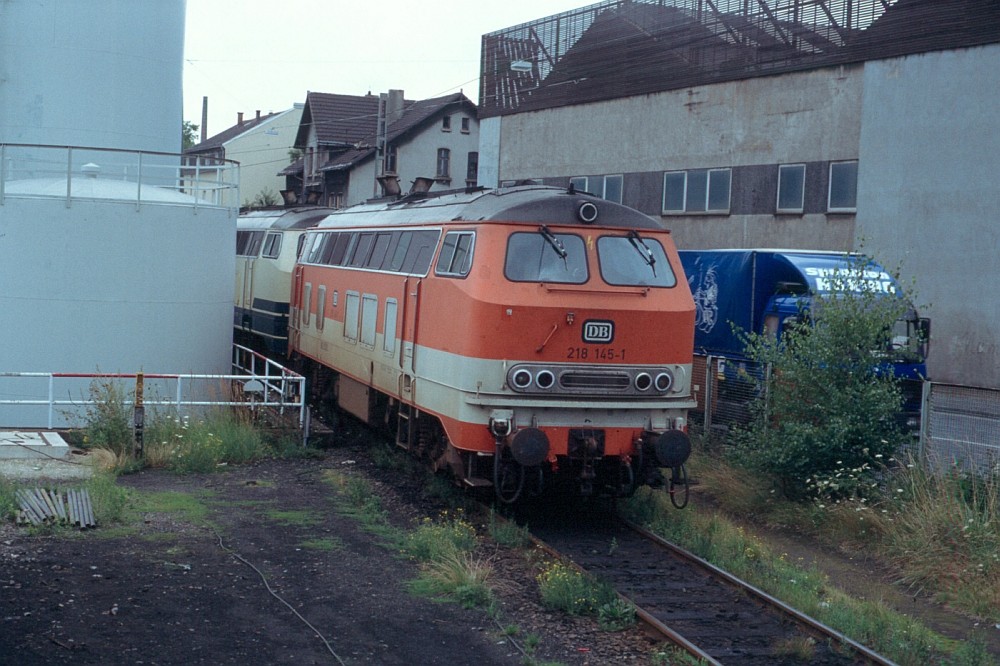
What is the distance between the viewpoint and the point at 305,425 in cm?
1486

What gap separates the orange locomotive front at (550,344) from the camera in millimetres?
10359

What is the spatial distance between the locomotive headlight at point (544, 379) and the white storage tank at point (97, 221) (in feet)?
26.4

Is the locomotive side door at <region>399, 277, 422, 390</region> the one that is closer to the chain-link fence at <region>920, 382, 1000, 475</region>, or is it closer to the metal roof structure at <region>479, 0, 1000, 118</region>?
the chain-link fence at <region>920, 382, 1000, 475</region>

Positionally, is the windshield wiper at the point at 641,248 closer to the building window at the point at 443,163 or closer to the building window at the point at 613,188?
the building window at the point at 613,188

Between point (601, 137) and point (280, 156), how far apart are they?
1497 inches

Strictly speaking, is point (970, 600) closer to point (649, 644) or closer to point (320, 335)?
point (649, 644)

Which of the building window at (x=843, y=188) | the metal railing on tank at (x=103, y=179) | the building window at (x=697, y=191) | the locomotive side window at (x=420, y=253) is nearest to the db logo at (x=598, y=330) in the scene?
the locomotive side window at (x=420, y=253)

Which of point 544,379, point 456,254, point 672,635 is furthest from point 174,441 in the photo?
point 672,635

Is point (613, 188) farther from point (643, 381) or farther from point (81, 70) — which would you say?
point (643, 381)

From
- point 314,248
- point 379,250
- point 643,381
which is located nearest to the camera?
point 643,381

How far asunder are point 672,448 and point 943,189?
1463 centimetres

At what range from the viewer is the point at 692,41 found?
2803 centimetres

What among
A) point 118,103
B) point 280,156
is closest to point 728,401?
point 118,103

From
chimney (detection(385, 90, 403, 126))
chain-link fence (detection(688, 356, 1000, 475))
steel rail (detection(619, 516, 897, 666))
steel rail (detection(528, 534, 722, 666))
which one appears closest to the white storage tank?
chain-link fence (detection(688, 356, 1000, 475))
